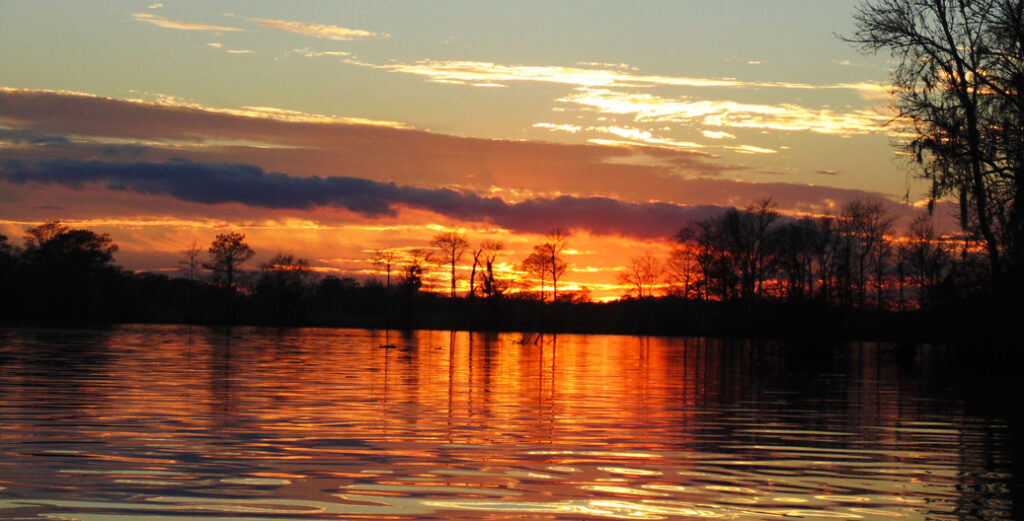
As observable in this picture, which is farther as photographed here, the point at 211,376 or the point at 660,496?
the point at 211,376

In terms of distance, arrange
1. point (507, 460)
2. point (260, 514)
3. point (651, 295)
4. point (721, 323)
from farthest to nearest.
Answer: point (651, 295), point (721, 323), point (507, 460), point (260, 514)

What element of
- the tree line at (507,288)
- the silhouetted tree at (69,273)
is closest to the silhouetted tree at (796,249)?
the tree line at (507,288)

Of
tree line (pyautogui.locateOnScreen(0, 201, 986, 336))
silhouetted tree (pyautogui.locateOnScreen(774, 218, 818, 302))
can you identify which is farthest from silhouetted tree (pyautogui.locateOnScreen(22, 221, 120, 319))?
silhouetted tree (pyautogui.locateOnScreen(774, 218, 818, 302))

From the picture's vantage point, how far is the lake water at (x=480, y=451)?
29.0ft

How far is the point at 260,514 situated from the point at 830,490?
576cm

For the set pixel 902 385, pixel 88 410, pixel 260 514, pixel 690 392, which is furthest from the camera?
pixel 902 385

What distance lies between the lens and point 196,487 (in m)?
9.18

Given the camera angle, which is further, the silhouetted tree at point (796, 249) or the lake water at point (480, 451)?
the silhouetted tree at point (796, 249)

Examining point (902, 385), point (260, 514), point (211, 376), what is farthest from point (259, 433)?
point (902, 385)

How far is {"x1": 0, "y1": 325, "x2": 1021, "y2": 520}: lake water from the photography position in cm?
884

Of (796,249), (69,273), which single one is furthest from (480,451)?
(69,273)

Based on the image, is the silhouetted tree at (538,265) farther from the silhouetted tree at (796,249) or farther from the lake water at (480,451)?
the lake water at (480,451)

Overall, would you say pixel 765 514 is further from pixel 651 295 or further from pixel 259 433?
pixel 651 295

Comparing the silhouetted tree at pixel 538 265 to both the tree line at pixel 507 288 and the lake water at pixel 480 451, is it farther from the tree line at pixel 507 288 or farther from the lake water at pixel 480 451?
the lake water at pixel 480 451
